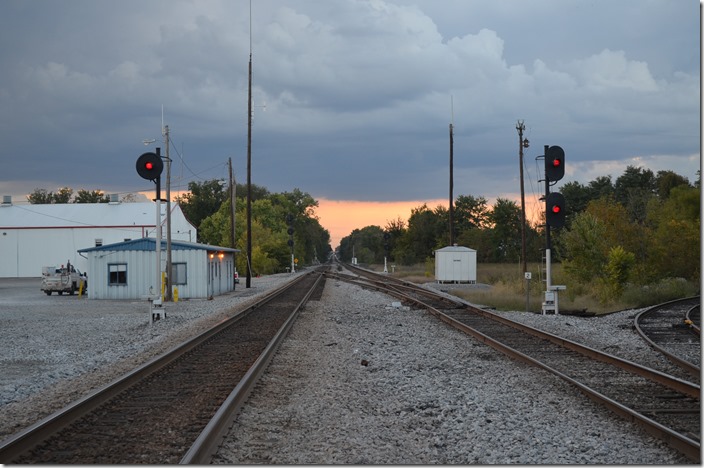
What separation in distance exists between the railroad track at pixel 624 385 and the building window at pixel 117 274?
2387 cm

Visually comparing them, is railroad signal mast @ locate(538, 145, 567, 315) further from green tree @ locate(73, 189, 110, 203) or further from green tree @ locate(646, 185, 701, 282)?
green tree @ locate(73, 189, 110, 203)

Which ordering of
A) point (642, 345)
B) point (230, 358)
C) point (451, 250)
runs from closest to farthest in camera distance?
point (230, 358) → point (642, 345) → point (451, 250)

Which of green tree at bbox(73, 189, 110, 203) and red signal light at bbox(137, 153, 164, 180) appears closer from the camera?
Answer: red signal light at bbox(137, 153, 164, 180)

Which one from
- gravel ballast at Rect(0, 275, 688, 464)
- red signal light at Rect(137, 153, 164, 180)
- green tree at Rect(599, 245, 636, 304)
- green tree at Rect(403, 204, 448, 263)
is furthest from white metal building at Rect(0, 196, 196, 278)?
gravel ballast at Rect(0, 275, 688, 464)

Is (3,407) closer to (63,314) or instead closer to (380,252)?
(63,314)

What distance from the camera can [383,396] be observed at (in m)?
9.88

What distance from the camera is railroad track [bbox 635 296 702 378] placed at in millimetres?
12578

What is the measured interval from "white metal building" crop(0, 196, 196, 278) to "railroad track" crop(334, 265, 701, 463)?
212ft

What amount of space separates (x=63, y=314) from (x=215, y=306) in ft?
18.7

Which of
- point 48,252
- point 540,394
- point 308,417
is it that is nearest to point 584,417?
point 540,394

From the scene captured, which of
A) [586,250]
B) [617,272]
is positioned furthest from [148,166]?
[586,250]

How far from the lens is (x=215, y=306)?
1169 inches

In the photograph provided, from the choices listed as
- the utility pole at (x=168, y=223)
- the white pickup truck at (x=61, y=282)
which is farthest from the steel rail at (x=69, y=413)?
the white pickup truck at (x=61, y=282)

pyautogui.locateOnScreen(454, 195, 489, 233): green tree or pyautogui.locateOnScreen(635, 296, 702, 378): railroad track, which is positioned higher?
pyautogui.locateOnScreen(454, 195, 489, 233): green tree
